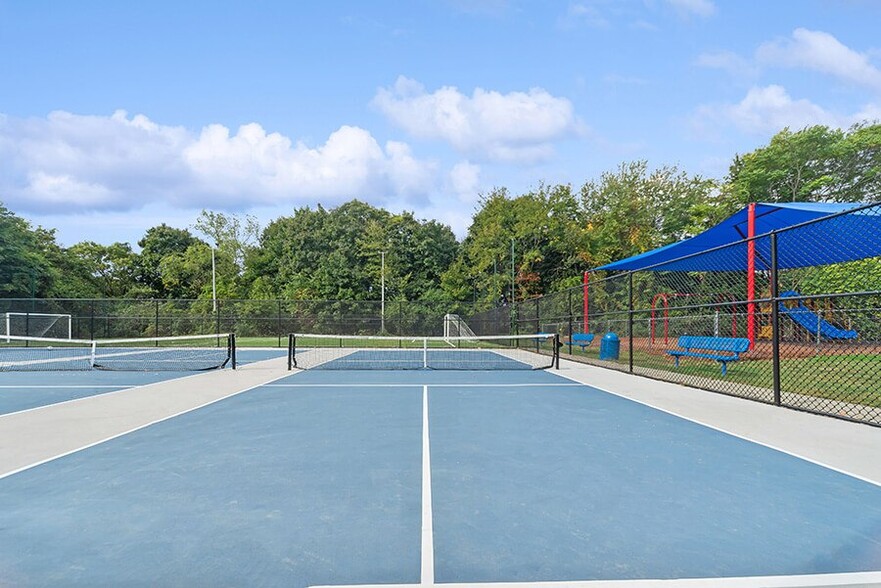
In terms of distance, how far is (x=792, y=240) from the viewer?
42.1 feet

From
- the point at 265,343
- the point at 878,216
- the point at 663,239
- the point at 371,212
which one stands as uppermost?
the point at 371,212

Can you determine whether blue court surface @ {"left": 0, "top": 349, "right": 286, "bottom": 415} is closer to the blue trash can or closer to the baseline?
the baseline

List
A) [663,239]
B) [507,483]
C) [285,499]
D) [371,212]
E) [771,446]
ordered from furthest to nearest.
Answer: [371,212] < [663,239] < [771,446] < [507,483] < [285,499]

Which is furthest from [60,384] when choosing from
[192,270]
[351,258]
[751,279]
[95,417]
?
[192,270]

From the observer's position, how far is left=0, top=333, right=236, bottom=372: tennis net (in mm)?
13827

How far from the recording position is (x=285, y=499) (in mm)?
3715

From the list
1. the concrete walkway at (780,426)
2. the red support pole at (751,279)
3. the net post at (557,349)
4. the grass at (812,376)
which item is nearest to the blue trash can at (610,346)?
the grass at (812,376)

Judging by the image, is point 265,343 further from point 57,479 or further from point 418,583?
point 418,583

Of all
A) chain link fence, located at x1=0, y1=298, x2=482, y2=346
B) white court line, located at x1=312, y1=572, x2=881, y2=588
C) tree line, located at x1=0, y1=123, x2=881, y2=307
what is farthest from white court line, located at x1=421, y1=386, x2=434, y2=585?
tree line, located at x1=0, y1=123, x2=881, y2=307

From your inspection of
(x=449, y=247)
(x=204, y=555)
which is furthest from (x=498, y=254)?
(x=204, y=555)

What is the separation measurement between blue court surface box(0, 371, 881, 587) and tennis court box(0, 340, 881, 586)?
0.02 m

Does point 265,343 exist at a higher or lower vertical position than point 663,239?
lower

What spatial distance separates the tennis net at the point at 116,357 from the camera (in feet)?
45.4

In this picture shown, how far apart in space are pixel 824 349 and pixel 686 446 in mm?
10785
